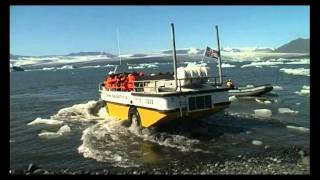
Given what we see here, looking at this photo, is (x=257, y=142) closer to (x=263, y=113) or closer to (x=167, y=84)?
(x=167, y=84)

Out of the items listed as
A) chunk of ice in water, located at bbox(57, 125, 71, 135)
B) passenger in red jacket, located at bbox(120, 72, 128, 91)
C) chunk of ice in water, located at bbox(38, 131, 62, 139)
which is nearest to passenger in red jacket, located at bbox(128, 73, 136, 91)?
passenger in red jacket, located at bbox(120, 72, 128, 91)

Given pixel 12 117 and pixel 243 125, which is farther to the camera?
pixel 12 117

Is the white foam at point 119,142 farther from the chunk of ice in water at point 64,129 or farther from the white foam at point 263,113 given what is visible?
the white foam at point 263,113

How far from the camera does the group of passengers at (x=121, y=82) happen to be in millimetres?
21078

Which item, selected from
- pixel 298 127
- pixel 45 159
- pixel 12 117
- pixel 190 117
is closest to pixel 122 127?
pixel 190 117

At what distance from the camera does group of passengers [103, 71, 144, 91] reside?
69.2 feet

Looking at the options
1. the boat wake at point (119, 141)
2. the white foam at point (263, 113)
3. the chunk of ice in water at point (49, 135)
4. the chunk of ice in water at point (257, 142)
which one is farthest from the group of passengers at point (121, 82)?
the chunk of ice in water at point (257, 142)

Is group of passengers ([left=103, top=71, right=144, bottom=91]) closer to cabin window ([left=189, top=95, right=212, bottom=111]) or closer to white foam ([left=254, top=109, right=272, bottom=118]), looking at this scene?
cabin window ([left=189, top=95, right=212, bottom=111])

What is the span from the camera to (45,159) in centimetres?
1590

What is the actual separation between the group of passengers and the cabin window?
404 centimetres

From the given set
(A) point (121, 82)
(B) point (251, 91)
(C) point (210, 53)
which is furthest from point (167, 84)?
(B) point (251, 91)

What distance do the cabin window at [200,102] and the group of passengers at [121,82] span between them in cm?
404
